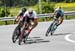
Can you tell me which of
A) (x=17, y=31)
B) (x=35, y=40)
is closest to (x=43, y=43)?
(x=35, y=40)

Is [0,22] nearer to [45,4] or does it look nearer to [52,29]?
[52,29]

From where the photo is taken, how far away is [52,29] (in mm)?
17938

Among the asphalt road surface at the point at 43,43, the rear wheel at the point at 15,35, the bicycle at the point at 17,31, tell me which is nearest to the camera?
the asphalt road surface at the point at 43,43

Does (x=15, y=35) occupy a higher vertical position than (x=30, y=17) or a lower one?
lower

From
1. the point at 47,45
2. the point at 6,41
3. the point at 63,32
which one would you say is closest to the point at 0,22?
the point at 63,32

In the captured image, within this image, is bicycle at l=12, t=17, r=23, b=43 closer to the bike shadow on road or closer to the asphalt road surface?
the asphalt road surface

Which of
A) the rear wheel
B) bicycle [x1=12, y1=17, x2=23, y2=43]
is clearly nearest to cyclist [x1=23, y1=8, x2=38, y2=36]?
bicycle [x1=12, y1=17, x2=23, y2=43]

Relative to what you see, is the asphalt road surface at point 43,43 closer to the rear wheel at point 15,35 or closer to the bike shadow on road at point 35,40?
the bike shadow on road at point 35,40

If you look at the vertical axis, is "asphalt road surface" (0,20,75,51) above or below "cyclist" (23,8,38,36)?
below

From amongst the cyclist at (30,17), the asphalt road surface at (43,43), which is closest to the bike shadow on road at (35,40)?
the asphalt road surface at (43,43)

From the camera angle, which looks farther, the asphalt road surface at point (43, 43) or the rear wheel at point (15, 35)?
the rear wheel at point (15, 35)

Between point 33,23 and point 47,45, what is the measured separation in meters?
1.12

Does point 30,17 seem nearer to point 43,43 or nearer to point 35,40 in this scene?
point 43,43

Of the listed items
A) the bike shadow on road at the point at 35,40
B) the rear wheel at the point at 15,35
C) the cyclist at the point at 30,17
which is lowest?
the bike shadow on road at the point at 35,40
